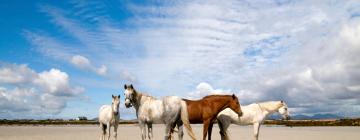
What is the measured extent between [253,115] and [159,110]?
6370 mm

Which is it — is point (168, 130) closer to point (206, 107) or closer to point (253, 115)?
point (206, 107)

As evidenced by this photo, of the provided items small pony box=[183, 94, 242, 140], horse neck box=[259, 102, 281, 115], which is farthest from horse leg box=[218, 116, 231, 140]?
small pony box=[183, 94, 242, 140]

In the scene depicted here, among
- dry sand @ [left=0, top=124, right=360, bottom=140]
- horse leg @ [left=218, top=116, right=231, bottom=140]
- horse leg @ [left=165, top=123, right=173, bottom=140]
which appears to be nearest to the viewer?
horse leg @ [left=165, top=123, right=173, bottom=140]

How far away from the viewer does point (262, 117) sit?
17.9 m

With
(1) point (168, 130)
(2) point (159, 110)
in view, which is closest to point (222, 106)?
(2) point (159, 110)

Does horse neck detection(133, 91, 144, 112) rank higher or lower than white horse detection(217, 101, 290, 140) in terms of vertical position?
higher

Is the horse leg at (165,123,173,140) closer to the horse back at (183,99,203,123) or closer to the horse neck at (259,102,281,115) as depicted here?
the horse back at (183,99,203,123)

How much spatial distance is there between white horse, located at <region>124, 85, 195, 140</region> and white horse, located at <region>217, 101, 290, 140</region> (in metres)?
3.71

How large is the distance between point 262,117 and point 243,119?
101 centimetres

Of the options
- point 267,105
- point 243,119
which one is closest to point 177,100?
point 243,119

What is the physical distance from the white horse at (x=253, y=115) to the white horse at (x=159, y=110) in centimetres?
371

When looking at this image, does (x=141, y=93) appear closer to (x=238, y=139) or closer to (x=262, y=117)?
(x=262, y=117)

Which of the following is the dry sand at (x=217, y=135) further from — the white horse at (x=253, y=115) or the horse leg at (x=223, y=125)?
the horse leg at (x=223, y=125)

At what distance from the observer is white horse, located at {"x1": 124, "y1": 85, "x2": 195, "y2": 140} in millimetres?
12336
